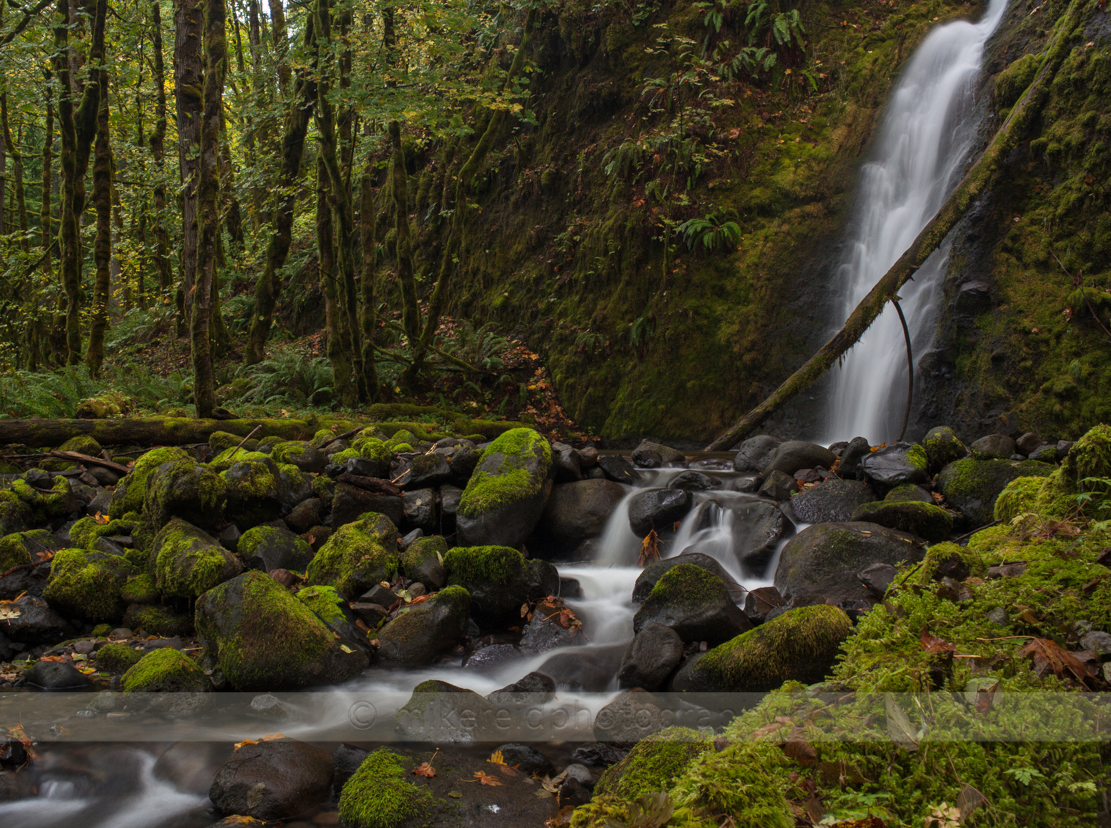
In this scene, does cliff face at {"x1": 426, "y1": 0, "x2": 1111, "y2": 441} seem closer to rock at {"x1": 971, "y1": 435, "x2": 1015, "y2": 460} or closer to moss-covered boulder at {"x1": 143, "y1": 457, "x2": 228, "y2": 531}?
rock at {"x1": 971, "y1": 435, "x2": 1015, "y2": 460}

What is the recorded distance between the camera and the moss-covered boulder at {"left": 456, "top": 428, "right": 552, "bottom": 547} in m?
6.52

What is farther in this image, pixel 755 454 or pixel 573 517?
pixel 755 454

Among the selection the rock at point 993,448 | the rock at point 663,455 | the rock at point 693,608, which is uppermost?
the rock at point 993,448

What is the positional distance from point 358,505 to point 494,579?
186 centimetres

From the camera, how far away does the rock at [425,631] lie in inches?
201

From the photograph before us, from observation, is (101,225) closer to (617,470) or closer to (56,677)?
(56,677)

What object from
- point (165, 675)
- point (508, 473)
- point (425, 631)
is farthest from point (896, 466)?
point (165, 675)

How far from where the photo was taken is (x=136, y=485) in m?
6.60

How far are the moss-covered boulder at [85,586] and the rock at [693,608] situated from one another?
4.16 metres

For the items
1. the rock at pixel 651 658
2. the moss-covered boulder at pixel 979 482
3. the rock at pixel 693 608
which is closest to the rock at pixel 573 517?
the rock at pixel 693 608

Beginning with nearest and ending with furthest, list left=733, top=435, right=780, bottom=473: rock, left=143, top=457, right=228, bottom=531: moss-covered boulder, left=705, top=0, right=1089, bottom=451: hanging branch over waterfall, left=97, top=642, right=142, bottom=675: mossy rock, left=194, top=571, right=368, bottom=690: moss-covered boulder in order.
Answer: left=194, top=571, right=368, bottom=690: moss-covered boulder, left=97, top=642, right=142, bottom=675: mossy rock, left=143, top=457, right=228, bottom=531: moss-covered boulder, left=733, top=435, right=780, bottom=473: rock, left=705, top=0, right=1089, bottom=451: hanging branch over waterfall

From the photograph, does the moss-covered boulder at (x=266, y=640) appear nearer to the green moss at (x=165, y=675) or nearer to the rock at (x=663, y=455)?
the green moss at (x=165, y=675)

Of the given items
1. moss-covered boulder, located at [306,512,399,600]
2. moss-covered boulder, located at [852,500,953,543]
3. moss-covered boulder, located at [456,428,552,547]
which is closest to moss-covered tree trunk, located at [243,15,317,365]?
moss-covered boulder, located at [456,428,552,547]

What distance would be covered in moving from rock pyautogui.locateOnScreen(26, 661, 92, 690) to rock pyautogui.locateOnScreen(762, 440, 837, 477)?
21.9 ft
